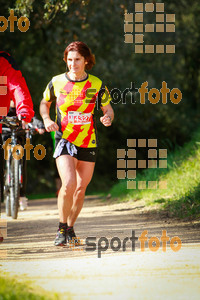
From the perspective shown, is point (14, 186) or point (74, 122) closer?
point (74, 122)

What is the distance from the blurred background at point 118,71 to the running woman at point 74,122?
13.3m

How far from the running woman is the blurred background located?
13.3m

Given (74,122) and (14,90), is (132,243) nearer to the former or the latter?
(74,122)

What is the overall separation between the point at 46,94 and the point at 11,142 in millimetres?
3328

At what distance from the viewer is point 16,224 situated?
1038cm

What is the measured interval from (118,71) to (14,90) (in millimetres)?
18093

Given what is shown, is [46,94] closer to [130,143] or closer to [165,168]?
[165,168]

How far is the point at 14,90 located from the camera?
6.78 meters

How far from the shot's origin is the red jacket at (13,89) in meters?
6.70

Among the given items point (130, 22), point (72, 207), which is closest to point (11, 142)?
point (72, 207)

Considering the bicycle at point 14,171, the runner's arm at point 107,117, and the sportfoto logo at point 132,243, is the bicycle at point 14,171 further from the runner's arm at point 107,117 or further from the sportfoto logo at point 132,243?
the runner's arm at point 107,117

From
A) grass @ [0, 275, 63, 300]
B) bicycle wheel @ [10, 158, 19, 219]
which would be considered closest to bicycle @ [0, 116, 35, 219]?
bicycle wheel @ [10, 158, 19, 219]

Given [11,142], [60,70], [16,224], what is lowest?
[16,224]

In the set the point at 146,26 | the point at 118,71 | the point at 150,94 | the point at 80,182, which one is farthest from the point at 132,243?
the point at 146,26
